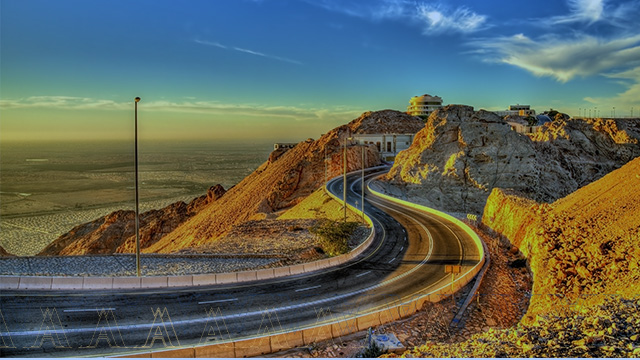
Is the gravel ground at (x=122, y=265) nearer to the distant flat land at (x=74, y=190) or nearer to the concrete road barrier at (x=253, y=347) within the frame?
the concrete road barrier at (x=253, y=347)

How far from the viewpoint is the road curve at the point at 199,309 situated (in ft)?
41.1

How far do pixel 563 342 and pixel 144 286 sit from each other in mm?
14492

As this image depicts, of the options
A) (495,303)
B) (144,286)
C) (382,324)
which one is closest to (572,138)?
(495,303)

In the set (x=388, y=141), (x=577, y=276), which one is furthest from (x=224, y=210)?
(x=577, y=276)

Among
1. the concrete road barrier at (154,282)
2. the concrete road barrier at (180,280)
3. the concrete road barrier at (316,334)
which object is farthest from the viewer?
the concrete road barrier at (180,280)

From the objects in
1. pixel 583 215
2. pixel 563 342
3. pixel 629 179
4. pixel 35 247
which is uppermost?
pixel 629 179

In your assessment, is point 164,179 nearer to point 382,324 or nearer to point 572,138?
point 572,138

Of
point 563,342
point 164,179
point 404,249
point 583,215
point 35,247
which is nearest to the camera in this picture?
point 563,342

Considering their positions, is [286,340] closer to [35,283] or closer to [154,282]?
[154,282]

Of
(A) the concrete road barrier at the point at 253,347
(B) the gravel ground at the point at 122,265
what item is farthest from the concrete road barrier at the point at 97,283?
(A) the concrete road barrier at the point at 253,347

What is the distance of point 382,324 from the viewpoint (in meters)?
14.5

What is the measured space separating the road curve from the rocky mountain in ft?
88.9

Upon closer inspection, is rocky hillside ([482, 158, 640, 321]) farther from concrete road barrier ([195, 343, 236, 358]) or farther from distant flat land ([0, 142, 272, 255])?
distant flat land ([0, 142, 272, 255])

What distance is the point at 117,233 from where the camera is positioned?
179ft
